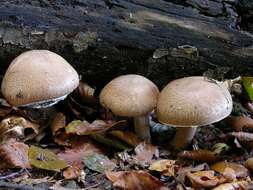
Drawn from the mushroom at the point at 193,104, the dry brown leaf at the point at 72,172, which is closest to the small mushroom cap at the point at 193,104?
the mushroom at the point at 193,104

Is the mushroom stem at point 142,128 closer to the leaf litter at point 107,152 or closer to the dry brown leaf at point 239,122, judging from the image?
the leaf litter at point 107,152

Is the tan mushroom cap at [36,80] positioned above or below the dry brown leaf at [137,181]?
above

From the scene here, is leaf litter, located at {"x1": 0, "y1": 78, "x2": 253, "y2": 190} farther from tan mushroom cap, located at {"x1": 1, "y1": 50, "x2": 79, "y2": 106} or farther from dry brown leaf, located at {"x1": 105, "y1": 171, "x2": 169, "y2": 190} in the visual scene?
tan mushroom cap, located at {"x1": 1, "y1": 50, "x2": 79, "y2": 106}

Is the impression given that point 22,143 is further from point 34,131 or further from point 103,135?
point 103,135

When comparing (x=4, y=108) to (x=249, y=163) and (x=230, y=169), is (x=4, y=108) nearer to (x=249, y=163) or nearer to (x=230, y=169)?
(x=230, y=169)

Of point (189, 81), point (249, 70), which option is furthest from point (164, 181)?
point (249, 70)
